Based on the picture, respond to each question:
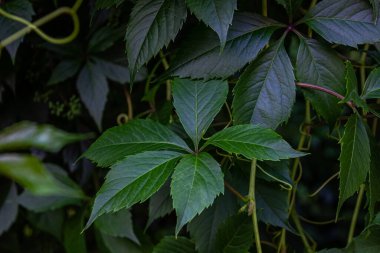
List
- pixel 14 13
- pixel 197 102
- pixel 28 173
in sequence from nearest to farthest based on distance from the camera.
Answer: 1. pixel 28 173
2. pixel 197 102
3. pixel 14 13

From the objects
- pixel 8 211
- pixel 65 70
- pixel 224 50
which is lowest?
pixel 8 211

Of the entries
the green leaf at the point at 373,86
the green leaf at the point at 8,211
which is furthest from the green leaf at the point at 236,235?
the green leaf at the point at 8,211

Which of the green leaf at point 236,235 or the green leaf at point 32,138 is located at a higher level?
the green leaf at point 32,138

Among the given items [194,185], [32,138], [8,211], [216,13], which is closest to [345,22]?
[216,13]

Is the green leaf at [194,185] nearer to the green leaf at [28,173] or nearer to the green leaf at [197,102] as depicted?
the green leaf at [197,102]

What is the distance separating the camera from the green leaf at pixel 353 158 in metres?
0.67

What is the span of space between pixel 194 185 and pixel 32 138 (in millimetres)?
320

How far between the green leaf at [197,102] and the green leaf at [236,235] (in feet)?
0.42

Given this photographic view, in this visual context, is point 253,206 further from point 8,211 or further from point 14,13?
point 8,211

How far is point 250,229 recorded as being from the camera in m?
0.72

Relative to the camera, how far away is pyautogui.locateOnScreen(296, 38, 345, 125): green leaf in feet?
2.37

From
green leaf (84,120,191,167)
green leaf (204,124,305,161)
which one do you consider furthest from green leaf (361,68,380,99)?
green leaf (84,120,191,167)

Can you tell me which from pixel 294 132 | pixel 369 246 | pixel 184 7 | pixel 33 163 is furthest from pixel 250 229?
pixel 294 132

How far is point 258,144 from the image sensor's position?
65cm
